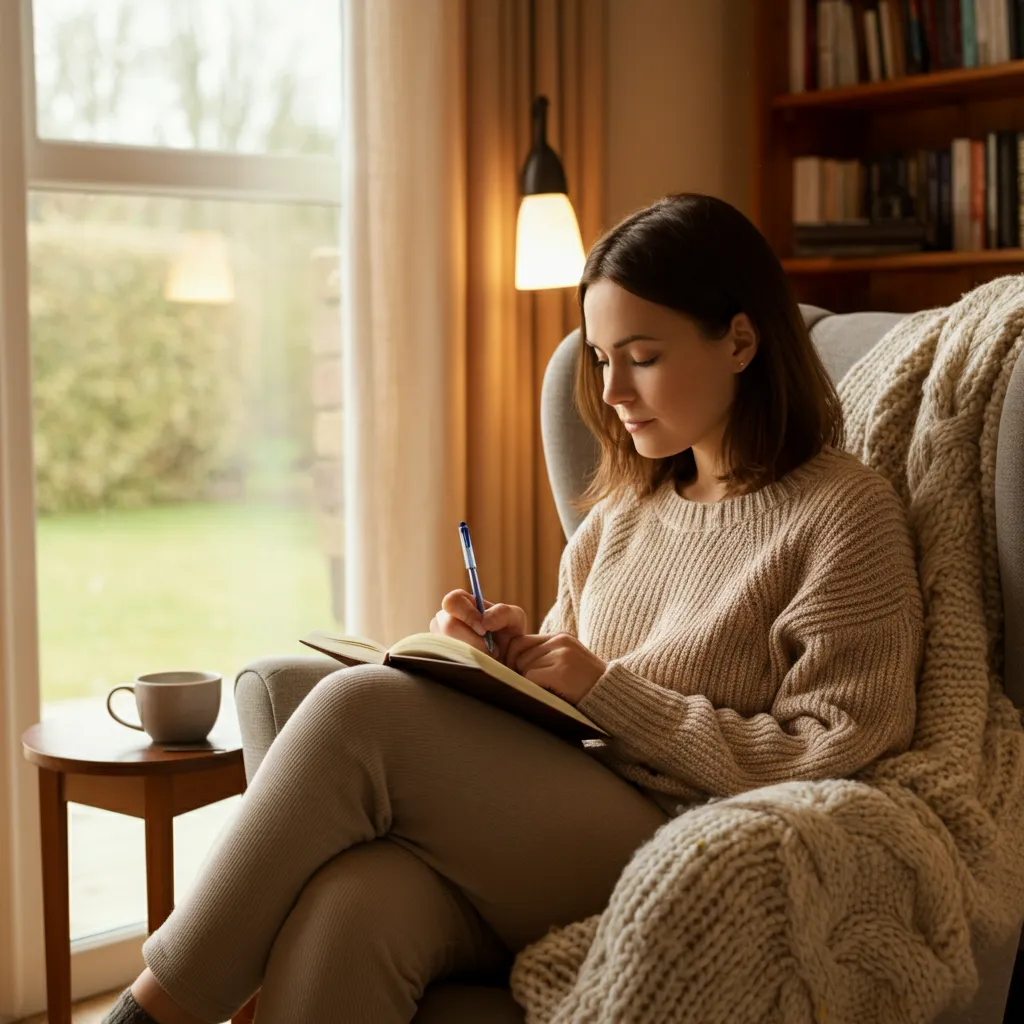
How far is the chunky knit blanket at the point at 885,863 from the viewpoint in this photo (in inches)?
42.8

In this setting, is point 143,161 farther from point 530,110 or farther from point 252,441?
point 530,110

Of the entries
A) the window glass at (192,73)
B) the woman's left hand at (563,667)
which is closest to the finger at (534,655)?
the woman's left hand at (563,667)

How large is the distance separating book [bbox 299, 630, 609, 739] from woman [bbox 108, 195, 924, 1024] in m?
0.02

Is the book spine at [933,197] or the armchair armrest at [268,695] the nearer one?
the armchair armrest at [268,695]

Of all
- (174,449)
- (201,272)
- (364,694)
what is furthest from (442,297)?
(364,694)

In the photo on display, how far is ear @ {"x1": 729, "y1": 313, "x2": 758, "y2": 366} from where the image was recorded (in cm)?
151

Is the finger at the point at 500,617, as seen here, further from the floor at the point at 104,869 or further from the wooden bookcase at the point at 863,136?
the wooden bookcase at the point at 863,136

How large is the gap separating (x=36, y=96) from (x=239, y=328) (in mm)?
519

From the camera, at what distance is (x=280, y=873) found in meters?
1.21

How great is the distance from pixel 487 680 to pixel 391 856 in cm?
19

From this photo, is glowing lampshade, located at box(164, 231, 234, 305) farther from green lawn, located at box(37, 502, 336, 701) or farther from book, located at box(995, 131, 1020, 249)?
book, located at box(995, 131, 1020, 249)

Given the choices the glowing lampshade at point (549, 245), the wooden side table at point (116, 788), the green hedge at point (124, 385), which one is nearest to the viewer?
the wooden side table at point (116, 788)

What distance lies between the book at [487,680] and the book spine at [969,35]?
1.88 metres

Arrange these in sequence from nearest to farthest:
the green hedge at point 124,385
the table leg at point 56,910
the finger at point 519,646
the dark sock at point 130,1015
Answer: the dark sock at point 130,1015 → the finger at point 519,646 → the table leg at point 56,910 → the green hedge at point 124,385
